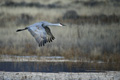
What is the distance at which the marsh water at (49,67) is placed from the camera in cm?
1462

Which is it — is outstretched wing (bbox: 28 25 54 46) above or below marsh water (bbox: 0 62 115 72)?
Answer: above

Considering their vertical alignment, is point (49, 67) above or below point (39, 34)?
below

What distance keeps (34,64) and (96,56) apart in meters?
4.10

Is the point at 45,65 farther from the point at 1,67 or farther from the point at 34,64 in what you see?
the point at 1,67

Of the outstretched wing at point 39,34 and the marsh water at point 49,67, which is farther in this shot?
A: the marsh water at point 49,67

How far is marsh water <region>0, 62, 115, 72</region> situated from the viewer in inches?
576

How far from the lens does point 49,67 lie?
1524cm

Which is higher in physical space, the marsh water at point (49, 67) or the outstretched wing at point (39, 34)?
the outstretched wing at point (39, 34)

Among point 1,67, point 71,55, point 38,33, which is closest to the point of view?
point 38,33

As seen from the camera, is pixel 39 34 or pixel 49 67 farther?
pixel 49 67

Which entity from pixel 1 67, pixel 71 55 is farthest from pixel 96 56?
pixel 1 67

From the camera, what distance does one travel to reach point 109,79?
12.3 metres

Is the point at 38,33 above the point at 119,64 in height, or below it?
above

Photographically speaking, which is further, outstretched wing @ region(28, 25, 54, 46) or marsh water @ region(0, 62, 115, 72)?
marsh water @ region(0, 62, 115, 72)
